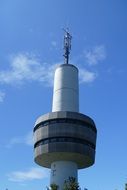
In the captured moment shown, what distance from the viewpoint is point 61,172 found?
106 metres

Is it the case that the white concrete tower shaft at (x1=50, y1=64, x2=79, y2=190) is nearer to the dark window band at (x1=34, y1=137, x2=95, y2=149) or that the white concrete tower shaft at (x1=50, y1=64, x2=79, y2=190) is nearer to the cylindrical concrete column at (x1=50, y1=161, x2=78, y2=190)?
the cylindrical concrete column at (x1=50, y1=161, x2=78, y2=190)

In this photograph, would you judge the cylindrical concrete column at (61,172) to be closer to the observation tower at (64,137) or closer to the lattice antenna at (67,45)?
the observation tower at (64,137)

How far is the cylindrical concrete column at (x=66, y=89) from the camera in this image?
112 metres

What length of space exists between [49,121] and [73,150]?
1091 centimetres

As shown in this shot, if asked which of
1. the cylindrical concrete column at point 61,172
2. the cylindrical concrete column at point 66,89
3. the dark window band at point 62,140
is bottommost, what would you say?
the cylindrical concrete column at point 61,172

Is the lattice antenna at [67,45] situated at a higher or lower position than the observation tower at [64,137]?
higher

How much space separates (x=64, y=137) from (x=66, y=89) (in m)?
15.9

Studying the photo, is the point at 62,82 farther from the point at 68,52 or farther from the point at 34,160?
the point at 34,160

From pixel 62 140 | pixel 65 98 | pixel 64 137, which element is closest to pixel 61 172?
pixel 62 140

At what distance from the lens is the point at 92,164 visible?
113m

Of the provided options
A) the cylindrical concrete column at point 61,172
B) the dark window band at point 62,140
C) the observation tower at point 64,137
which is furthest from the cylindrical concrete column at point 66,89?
the cylindrical concrete column at point 61,172

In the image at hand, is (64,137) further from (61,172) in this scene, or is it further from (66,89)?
(66,89)

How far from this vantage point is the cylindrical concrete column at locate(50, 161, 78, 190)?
10450cm

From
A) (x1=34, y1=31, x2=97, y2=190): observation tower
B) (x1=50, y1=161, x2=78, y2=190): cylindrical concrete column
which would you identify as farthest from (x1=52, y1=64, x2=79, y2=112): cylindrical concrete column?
(x1=50, y1=161, x2=78, y2=190): cylindrical concrete column
